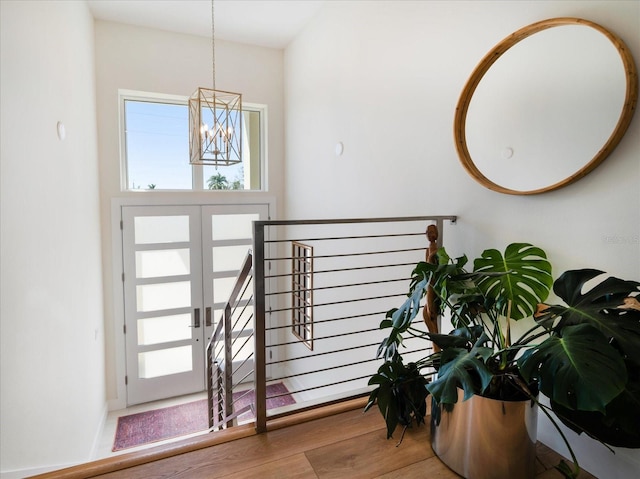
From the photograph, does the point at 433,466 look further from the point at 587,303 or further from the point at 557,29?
the point at 557,29

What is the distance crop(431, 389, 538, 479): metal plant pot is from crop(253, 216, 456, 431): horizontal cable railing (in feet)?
1.52

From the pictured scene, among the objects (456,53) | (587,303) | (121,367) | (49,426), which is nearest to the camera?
(587,303)

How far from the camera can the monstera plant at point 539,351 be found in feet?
3.51

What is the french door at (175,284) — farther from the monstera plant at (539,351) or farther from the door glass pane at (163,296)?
the monstera plant at (539,351)

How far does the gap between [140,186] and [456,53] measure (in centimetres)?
375

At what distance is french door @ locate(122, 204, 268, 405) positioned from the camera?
4484mm

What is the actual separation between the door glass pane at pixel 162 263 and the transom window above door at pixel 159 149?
760 millimetres

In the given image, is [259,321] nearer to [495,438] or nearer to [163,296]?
[495,438]

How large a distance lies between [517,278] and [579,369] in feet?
2.00

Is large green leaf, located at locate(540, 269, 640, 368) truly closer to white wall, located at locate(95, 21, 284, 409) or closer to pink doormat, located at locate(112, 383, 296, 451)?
pink doormat, located at locate(112, 383, 296, 451)

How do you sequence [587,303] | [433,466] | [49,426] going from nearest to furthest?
[587,303] < [433,466] < [49,426]

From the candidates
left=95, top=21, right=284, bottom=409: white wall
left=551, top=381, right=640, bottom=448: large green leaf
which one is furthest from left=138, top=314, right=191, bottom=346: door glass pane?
left=551, top=381, right=640, bottom=448: large green leaf

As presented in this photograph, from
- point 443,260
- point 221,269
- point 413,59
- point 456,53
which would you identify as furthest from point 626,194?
point 221,269

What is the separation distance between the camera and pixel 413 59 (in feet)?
8.09
